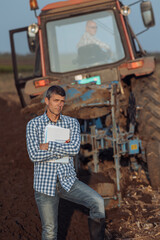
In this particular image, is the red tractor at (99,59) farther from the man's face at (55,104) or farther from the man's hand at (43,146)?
the man's hand at (43,146)

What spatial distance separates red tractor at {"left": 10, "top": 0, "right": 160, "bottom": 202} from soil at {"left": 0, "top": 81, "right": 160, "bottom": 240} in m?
0.43

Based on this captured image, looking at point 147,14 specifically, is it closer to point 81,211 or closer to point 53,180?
point 81,211

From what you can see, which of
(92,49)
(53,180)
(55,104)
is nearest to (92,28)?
(92,49)

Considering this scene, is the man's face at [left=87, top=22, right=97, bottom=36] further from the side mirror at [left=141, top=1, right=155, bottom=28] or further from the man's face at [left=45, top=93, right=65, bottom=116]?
the man's face at [left=45, top=93, right=65, bottom=116]

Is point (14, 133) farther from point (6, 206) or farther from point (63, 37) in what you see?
point (6, 206)

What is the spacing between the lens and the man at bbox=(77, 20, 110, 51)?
680 centimetres

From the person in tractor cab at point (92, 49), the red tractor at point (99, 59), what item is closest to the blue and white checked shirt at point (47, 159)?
the red tractor at point (99, 59)

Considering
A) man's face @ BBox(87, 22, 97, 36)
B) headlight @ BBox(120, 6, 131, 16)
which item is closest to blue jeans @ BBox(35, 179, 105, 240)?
man's face @ BBox(87, 22, 97, 36)

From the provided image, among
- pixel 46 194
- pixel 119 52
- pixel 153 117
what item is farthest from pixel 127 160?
pixel 46 194

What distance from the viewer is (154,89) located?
6324 mm

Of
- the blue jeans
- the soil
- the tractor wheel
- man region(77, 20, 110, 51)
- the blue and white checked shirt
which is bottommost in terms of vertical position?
the soil

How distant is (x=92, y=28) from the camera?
271 inches

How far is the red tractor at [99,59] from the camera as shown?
598 centimetres

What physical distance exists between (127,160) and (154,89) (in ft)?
4.10
